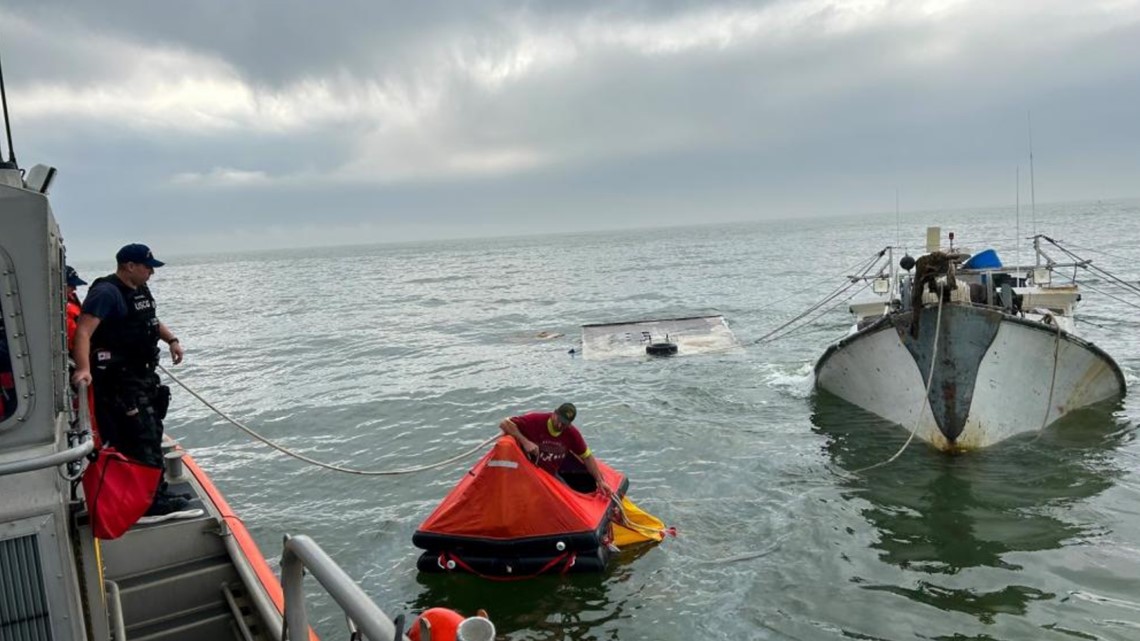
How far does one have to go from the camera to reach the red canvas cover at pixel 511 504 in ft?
24.0

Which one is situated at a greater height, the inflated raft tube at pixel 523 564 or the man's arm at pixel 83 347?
the man's arm at pixel 83 347

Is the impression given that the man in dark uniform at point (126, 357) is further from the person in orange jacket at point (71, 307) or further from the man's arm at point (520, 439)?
the man's arm at point (520, 439)

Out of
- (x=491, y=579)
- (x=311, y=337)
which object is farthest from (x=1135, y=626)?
(x=311, y=337)

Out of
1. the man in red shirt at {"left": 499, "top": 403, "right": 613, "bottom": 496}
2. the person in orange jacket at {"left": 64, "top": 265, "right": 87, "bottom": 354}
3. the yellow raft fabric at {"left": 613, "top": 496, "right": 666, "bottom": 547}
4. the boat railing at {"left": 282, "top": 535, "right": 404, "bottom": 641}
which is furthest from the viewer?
the yellow raft fabric at {"left": 613, "top": 496, "right": 666, "bottom": 547}

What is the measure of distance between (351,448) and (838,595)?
9502 mm

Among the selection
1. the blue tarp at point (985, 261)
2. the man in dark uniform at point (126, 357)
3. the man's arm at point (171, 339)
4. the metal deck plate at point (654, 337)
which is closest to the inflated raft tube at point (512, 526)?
the man's arm at point (171, 339)

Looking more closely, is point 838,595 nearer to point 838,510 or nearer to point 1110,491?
point 838,510

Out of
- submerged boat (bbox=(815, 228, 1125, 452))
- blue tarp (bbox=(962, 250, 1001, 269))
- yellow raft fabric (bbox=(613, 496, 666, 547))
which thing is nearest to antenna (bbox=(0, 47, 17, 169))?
yellow raft fabric (bbox=(613, 496, 666, 547))

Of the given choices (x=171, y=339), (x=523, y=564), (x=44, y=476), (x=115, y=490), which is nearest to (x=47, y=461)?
(x=44, y=476)

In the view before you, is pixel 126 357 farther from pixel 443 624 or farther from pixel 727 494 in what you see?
pixel 727 494

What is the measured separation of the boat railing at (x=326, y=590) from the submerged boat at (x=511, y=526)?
171 inches

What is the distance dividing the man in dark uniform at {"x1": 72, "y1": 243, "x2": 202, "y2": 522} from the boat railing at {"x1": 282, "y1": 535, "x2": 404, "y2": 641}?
235cm

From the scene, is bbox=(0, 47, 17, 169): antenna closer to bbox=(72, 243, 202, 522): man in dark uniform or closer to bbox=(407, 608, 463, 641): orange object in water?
bbox=(72, 243, 202, 522): man in dark uniform

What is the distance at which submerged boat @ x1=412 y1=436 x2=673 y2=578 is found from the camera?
7.32 metres
